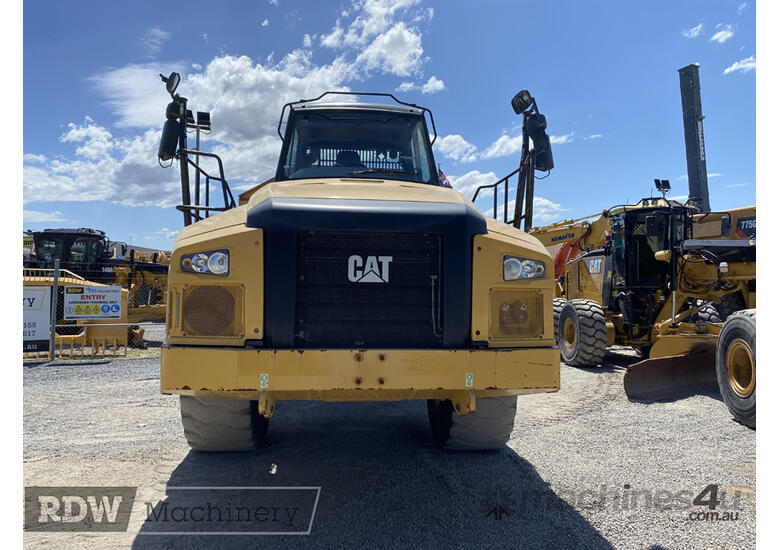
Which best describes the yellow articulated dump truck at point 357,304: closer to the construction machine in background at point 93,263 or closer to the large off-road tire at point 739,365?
the large off-road tire at point 739,365

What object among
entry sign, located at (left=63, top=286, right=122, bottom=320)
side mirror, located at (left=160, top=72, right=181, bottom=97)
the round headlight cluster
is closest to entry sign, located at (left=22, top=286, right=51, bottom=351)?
entry sign, located at (left=63, top=286, right=122, bottom=320)

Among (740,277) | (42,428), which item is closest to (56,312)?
(42,428)

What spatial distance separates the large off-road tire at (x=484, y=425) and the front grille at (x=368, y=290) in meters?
1.20

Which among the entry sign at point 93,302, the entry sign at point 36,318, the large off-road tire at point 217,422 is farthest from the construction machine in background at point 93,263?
the large off-road tire at point 217,422

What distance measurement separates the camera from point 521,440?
5172 mm

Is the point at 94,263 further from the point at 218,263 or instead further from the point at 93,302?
the point at 218,263

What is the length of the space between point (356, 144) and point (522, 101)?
150 cm

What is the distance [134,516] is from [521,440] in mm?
3243

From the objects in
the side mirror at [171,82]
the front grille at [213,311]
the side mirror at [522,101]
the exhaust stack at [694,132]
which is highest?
the exhaust stack at [694,132]

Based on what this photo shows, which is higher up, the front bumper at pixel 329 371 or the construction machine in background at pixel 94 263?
the construction machine in background at pixel 94 263

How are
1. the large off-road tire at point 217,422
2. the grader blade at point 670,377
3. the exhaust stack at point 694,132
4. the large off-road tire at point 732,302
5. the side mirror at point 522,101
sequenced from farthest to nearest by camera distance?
the exhaust stack at point 694,132, the large off-road tire at point 732,302, the grader blade at point 670,377, the side mirror at point 522,101, the large off-road tire at point 217,422

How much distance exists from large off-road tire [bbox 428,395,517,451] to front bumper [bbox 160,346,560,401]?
110 centimetres

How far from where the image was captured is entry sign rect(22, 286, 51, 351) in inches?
413

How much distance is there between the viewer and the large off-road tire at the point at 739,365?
561 cm
